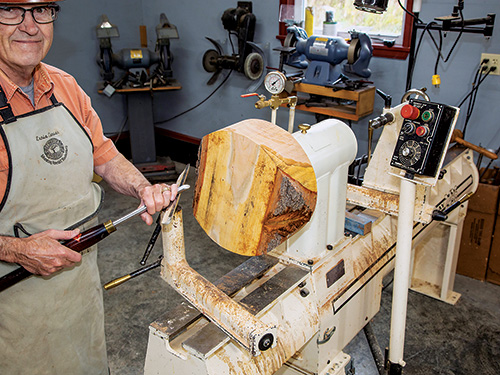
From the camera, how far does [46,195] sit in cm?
128

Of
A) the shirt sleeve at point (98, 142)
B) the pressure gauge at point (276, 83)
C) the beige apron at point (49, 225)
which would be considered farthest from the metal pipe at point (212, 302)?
the pressure gauge at point (276, 83)

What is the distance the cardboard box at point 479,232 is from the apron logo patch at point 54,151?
7.13ft

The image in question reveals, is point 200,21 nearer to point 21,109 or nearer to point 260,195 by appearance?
point 21,109

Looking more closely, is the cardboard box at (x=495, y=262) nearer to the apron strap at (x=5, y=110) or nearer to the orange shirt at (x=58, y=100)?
the orange shirt at (x=58, y=100)

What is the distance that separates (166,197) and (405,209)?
0.66 m

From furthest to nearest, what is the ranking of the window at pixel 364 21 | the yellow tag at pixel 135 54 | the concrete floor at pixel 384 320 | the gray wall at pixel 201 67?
the yellow tag at pixel 135 54, the window at pixel 364 21, the gray wall at pixel 201 67, the concrete floor at pixel 384 320

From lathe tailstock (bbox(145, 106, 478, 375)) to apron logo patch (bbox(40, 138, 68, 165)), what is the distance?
426mm

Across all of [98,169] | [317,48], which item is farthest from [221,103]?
[98,169]

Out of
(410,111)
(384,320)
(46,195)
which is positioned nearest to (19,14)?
(46,195)

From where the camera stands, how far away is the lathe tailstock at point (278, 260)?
3.11 ft

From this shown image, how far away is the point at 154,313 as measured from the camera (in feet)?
7.96

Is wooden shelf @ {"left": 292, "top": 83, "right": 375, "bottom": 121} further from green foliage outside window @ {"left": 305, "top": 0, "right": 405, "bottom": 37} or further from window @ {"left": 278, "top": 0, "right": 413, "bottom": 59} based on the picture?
green foliage outside window @ {"left": 305, "top": 0, "right": 405, "bottom": 37}

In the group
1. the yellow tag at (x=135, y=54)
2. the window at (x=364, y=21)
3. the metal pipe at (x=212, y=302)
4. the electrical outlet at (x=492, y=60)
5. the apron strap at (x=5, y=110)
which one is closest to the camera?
the metal pipe at (x=212, y=302)

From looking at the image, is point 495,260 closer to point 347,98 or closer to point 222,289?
point 347,98
